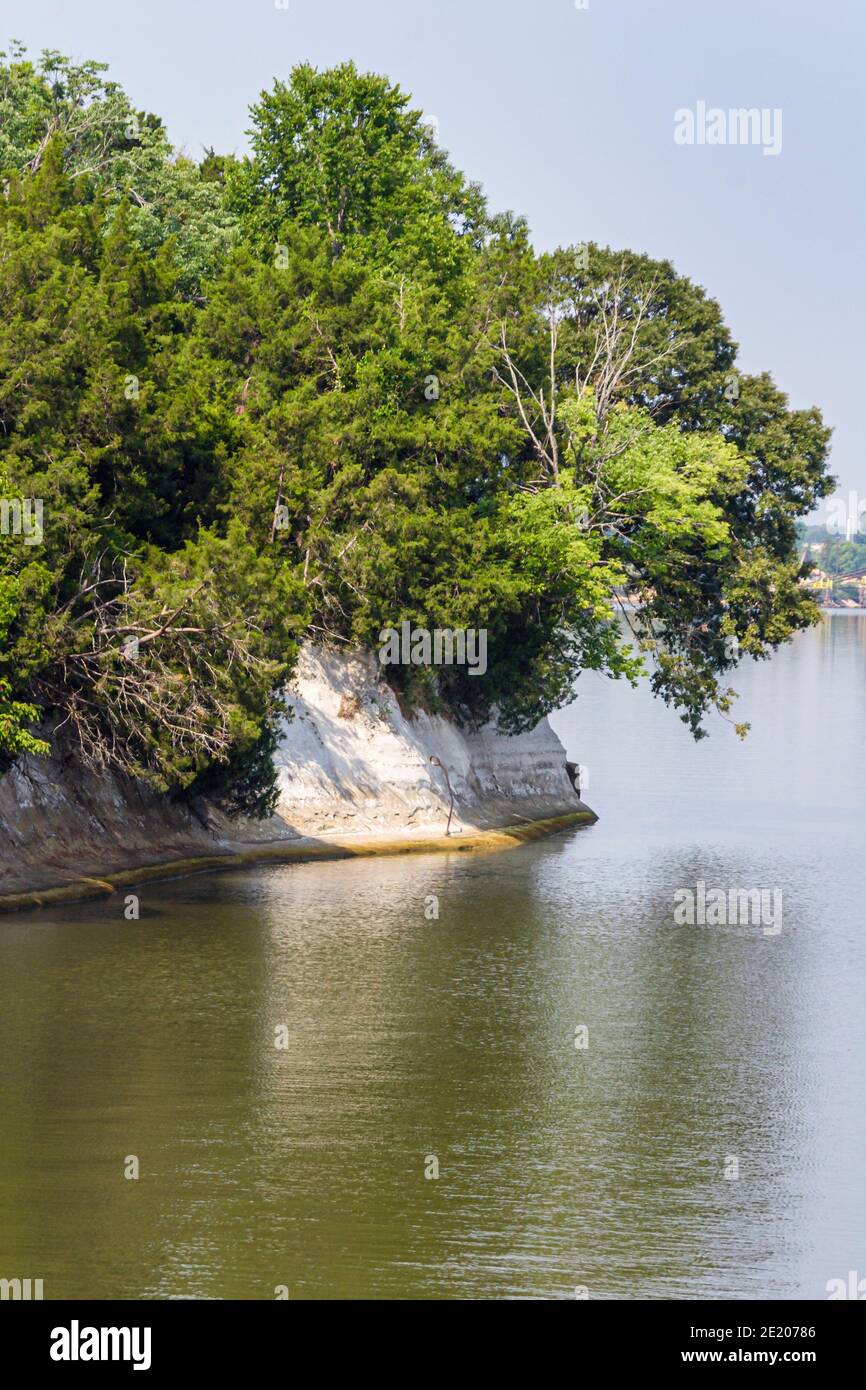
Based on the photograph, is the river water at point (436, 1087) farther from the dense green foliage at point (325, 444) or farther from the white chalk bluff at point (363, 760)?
the dense green foliage at point (325, 444)

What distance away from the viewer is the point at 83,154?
2655 inches

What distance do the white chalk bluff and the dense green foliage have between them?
4.38 feet

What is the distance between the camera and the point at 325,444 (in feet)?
176

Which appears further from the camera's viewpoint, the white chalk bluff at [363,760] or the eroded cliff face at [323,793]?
the white chalk bluff at [363,760]

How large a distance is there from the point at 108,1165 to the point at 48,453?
2183 cm

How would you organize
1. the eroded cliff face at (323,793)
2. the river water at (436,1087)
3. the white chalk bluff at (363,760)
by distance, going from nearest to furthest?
the river water at (436,1087)
the eroded cliff face at (323,793)
the white chalk bluff at (363,760)

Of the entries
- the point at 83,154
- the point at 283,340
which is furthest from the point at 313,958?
the point at 83,154

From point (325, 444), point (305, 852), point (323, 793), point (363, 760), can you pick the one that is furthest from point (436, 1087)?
point (325, 444)

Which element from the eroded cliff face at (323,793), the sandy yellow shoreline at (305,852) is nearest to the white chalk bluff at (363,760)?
the eroded cliff face at (323,793)

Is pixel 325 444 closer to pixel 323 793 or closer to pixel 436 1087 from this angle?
pixel 323 793

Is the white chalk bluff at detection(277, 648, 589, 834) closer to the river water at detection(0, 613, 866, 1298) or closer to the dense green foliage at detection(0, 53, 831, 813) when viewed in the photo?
the dense green foliage at detection(0, 53, 831, 813)

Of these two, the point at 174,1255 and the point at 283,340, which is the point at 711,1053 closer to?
the point at 174,1255

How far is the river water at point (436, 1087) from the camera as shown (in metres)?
22.8

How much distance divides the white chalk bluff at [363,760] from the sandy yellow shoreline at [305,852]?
1.98 ft
